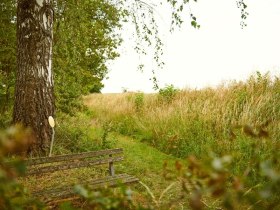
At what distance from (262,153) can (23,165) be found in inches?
287

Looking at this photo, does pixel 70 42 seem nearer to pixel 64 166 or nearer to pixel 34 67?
pixel 34 67

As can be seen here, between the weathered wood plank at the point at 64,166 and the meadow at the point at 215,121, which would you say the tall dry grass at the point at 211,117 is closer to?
the meadow at the point at 215,121

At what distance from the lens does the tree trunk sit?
711 cm

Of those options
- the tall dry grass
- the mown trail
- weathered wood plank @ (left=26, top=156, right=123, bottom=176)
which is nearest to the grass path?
the mown trail

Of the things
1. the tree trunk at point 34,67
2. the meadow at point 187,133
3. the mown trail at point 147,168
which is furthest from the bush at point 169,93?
the tree trunk at point 34,67

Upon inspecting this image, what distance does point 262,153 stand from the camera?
748 cm

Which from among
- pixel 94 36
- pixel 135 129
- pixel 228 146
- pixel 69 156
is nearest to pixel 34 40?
pixel 69 156

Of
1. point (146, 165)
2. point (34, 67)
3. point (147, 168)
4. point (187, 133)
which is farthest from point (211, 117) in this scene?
point (34, 67)

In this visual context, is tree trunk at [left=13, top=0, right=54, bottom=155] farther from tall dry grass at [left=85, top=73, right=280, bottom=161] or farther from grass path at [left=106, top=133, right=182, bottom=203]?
tall dry grass at [left=85, top=73, right=280, bottom=161]

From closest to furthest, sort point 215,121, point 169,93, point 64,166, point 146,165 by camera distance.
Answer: point 64,166, point 146,165, point 215,121, point 169,93

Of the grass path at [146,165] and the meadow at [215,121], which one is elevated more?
the meadow at [215,121]

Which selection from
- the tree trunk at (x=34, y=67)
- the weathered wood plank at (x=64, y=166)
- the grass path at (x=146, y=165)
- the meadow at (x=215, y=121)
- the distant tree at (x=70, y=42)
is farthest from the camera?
the distant tree at (x=70, y=42)

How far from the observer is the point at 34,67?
7.14 metres

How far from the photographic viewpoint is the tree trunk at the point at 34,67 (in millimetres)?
7105
